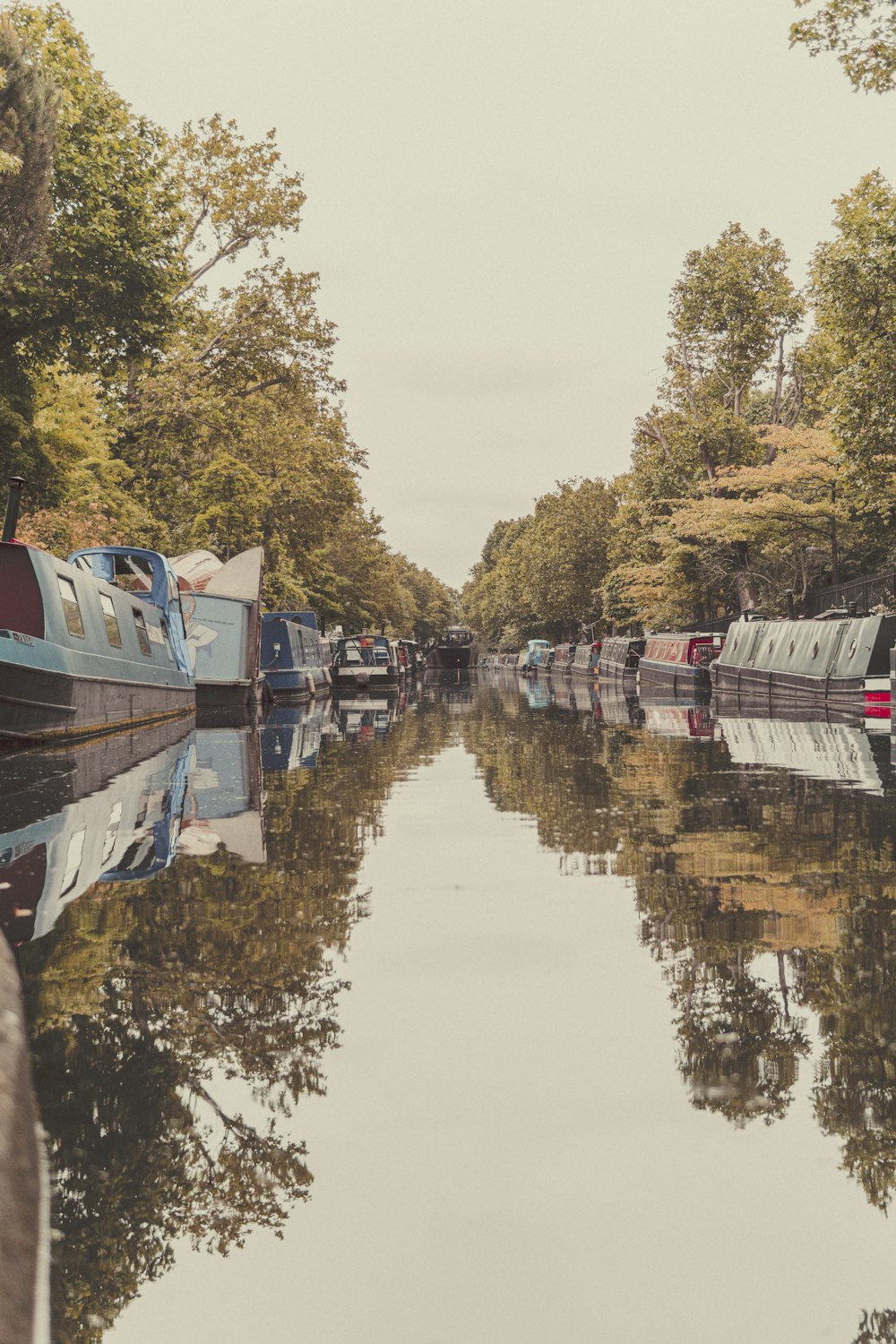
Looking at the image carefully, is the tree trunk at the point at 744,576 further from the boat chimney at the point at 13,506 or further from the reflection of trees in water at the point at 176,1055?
the reflection of trees in water at the point at 176,1055

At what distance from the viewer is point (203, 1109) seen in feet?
11.7

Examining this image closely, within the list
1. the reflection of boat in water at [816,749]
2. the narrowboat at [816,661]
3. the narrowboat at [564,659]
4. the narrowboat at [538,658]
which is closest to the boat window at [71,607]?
the reflection of boat in water at [816,749]

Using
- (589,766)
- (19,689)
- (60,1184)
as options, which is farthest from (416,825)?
(19,689)

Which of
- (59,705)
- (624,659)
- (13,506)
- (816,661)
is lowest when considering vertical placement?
(59,705)

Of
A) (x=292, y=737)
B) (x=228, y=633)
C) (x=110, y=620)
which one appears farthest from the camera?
(x=228, y=633)

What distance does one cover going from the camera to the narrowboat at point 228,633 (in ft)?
96.4

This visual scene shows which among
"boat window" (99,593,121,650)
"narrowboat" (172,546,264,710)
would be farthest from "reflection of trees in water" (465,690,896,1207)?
"narrowboat" (172,546,264,710)

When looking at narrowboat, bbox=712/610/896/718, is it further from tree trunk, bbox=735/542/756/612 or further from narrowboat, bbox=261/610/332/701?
narrowboat, bbox=261/610/332/701

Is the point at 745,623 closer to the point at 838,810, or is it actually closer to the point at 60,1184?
the point at 838,810

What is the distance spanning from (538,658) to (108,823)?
80.0m

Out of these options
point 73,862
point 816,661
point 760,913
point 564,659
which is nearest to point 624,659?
point 564,659

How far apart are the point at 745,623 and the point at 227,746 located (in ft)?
65.4

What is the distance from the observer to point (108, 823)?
9.57 metres

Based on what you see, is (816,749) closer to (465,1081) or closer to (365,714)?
(465,1081)
